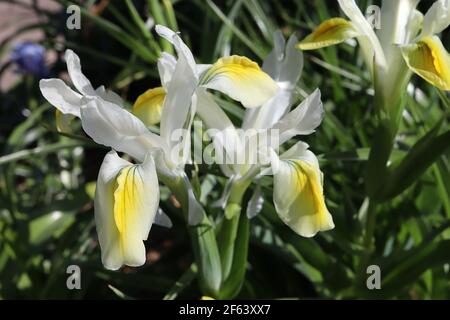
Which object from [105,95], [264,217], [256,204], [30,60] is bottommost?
[30,60]

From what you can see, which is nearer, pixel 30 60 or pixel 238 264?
pixel 238 264

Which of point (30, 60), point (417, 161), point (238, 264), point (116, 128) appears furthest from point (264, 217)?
point (30, 60)

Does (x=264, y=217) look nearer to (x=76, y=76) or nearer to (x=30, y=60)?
(x=76, y=76)

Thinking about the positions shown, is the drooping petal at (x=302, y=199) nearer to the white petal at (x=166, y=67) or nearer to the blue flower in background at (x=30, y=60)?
the white petal at (x=166, y=67)

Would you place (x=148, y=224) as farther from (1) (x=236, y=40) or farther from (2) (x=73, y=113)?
(1) (x=236, y=40)
